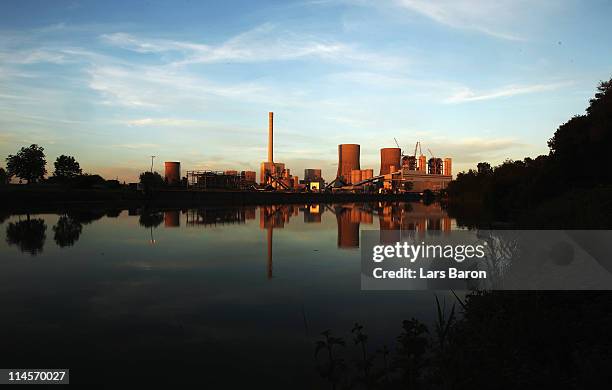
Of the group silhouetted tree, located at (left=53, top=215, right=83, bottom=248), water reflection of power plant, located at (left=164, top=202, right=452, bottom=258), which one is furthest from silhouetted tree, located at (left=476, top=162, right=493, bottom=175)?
silhouetted tree, located at (left=53, top=215, right=83, bottom=248)

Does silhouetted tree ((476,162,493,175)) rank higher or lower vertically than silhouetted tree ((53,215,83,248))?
higher

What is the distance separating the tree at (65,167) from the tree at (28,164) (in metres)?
15.5

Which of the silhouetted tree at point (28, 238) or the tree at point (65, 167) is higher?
the tree at point (65, 167)

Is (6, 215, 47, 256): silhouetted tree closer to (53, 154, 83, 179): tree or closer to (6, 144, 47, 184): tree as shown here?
(6, 144, 47, 184): tree

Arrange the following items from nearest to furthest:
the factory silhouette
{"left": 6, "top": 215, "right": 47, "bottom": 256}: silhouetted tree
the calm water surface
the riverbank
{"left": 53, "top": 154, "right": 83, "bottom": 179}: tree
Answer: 1. the calm water surface
2. {"left": 6, "top": 215, "right": 47, "bottom": 256}: silhouetted tree
3. the factory silhouette
4. the riverbank
5. {"left": 53, "top": 154, "right": 83, "bottom": 179}: tree

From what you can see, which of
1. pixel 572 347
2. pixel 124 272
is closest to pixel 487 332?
pixel 572 347

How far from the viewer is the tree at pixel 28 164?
5531 inches

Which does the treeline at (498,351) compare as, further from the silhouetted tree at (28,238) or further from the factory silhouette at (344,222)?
the silhouetted tree at (28,238)

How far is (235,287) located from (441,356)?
11.4 m

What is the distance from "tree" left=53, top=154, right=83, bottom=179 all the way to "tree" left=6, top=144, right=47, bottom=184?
15.5 metres

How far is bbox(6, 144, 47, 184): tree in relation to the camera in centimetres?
14050

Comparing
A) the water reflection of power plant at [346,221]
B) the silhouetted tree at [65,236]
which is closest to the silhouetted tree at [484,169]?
the water reflection of power plant at [346,221]

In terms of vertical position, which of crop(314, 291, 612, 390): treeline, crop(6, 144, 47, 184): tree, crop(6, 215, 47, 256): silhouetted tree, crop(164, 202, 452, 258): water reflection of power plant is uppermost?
crop(6, 144, 47, 184): tree

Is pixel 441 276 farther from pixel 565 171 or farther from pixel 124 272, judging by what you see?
pixel 565 171
